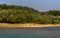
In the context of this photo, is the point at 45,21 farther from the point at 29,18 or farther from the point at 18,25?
the point at 18,25

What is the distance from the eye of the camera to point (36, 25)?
39812 mm

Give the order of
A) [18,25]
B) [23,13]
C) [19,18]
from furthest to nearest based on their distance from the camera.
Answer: [23,13]
[19,18]
[18,25]

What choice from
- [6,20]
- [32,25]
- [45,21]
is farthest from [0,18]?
Answer: [45,21]

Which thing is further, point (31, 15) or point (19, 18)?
point (31, 15)

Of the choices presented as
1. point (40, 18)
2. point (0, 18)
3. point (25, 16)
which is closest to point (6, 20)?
point (0, 18)

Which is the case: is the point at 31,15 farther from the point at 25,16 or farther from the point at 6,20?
the point at 6,20

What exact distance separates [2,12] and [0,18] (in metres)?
2.57

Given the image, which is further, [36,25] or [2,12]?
[2,12]

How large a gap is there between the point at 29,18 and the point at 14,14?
126 inches

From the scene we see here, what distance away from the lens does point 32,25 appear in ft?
129

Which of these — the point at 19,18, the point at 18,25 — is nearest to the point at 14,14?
the point at 19,18

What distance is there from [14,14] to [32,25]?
17.7 ft

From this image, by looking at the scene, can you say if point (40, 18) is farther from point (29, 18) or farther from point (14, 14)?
point (14, 14)

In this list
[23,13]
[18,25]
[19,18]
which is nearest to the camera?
[18,25]
